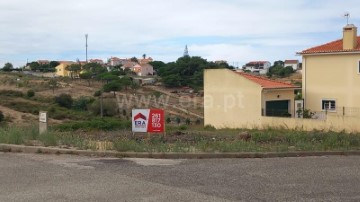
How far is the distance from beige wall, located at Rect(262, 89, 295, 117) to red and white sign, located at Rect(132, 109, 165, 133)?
73.5 ft

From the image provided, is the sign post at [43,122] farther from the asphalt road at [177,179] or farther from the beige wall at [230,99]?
the beige wall at [230,99]

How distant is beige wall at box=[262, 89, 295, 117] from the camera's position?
3569 centimetres

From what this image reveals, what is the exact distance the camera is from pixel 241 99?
37.0 metres

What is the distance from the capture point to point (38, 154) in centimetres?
1127

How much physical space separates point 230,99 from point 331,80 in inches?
318

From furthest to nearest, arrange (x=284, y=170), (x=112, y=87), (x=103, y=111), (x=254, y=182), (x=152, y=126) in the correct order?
(x=112, y=87) < (x=103, y=111) < (x=152, y=126) < (x=284, y=170) < (x=254, y=182)

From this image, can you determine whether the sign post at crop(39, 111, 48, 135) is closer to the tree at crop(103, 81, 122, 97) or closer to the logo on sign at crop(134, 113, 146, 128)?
the logo on sign at crop(134, 113, 146, 128)

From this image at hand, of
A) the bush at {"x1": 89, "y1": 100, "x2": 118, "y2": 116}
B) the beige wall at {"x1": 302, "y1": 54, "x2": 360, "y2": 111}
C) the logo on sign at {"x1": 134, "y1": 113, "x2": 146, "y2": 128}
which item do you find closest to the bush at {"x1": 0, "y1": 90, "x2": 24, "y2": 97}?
the bush at {"x1": 89, "y1": 100, "x2": 118, "y2": 116}

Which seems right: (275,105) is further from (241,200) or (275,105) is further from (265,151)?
(241,200)

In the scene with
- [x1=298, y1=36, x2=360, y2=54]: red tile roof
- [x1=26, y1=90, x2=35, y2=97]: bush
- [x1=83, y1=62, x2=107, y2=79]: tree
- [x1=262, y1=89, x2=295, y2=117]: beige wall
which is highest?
[x1=83, y1=62, x2=107, y2=79]: tree

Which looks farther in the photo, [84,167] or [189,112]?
[189,112]

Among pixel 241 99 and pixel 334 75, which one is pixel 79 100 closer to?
pixel 241 99

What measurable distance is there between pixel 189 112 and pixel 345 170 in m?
57.5

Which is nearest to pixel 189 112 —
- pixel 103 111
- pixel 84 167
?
pixel 103 111
